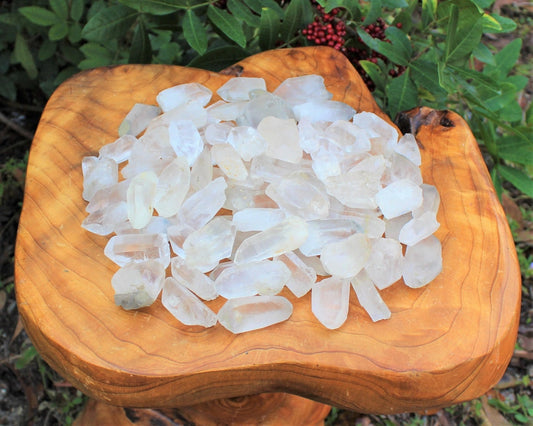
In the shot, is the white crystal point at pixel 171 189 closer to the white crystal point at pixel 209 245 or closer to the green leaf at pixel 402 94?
the white crystal point at pixel 209 245

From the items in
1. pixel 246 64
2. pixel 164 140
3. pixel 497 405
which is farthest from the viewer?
pixel 497 405

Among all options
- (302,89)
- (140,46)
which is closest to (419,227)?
(302,89)

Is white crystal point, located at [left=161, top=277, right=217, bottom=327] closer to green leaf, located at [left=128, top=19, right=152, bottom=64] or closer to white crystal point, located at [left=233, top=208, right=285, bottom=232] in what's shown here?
white crystal point, located at [left=233, top=208, right=285, bottom=232]

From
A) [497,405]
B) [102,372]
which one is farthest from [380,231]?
[497,405]

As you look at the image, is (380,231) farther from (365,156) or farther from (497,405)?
(497,405)

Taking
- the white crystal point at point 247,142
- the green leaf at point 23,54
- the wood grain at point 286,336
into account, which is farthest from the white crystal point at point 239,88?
the green leaf at point 23,54
